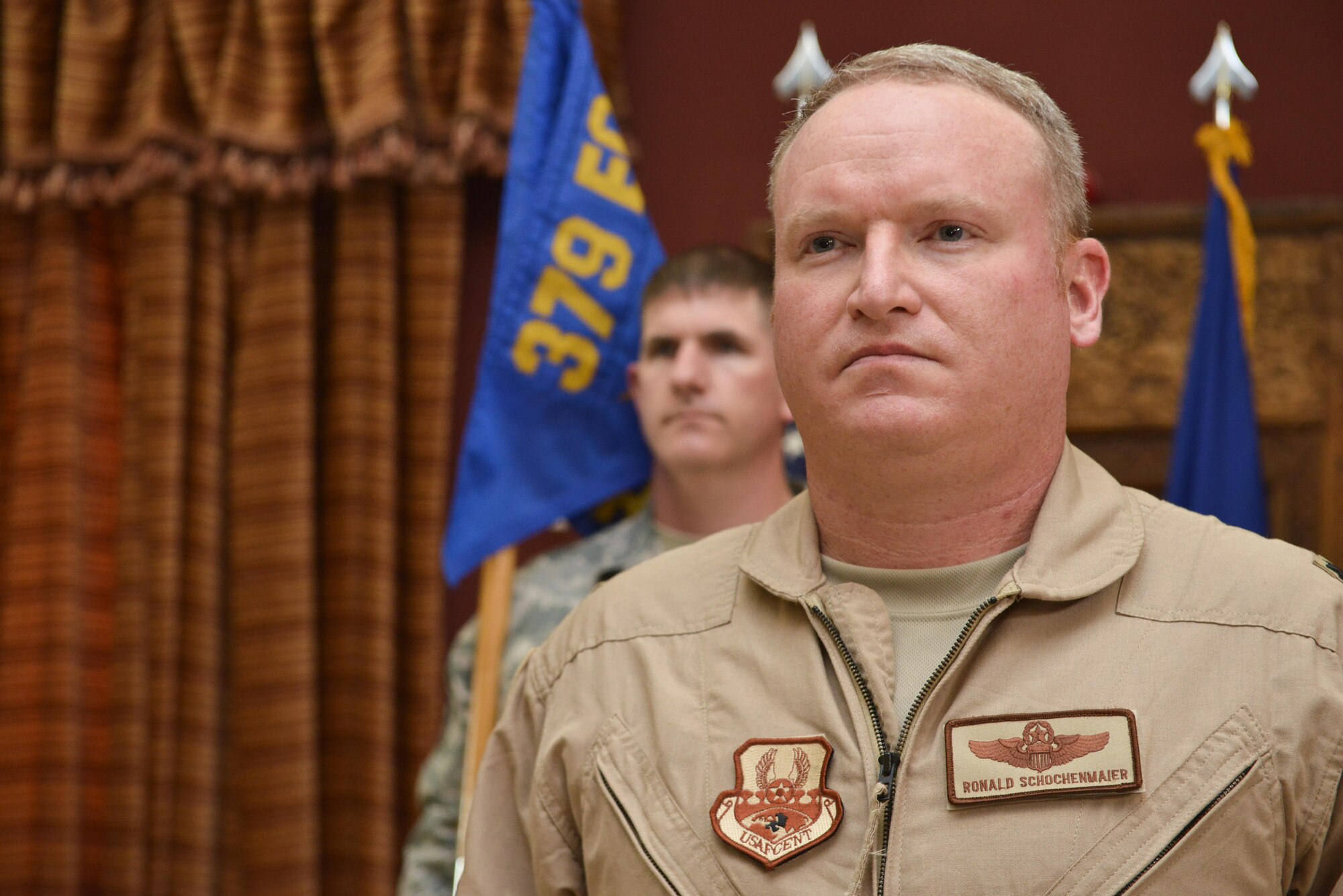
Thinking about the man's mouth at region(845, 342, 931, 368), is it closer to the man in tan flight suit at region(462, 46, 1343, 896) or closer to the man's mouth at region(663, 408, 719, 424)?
the man in tan flight suit at region(462, 46, 1343, 896)

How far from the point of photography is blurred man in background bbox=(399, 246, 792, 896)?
2.06 meters

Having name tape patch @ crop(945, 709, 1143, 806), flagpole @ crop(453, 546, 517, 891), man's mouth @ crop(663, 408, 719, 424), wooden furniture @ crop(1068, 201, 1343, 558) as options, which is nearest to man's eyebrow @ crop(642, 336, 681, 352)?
man's mouth @ crop(663, 408, 719, 424)

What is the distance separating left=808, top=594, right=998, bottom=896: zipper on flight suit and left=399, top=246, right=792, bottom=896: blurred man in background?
3.38 feet

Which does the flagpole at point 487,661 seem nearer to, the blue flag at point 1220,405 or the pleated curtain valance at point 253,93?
the pleated curtain valance at point 253,93

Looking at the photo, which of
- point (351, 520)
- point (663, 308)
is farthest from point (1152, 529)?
point (351, 520)

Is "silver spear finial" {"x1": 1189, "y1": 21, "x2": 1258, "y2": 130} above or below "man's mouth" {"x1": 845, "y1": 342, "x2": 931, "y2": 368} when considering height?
above

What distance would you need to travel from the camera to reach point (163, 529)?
2.75 meters

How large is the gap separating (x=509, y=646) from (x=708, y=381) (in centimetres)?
A: 56

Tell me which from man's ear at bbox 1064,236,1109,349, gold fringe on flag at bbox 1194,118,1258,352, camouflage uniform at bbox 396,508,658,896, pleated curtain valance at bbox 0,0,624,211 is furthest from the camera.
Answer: pleated curtain valance at bbox 0,0,624,211

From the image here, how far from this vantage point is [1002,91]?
109 cm

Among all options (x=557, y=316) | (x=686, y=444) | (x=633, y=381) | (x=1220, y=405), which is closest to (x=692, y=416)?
(x=686, y=444)

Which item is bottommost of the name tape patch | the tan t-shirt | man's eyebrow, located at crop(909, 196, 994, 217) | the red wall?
the name tape patch

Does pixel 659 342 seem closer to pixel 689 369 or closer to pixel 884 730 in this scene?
pixel 689 369

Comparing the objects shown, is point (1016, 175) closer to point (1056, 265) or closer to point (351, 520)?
point (1056, 265)
